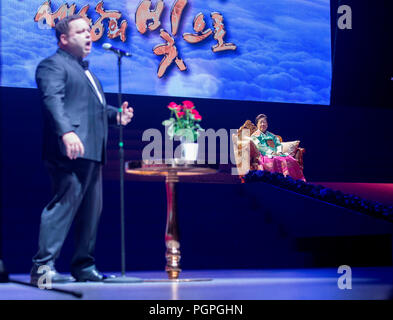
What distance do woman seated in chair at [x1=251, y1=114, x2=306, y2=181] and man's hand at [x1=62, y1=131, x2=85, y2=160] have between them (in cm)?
414

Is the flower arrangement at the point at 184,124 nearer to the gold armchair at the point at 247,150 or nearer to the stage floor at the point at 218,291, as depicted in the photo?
the stage floor at the point at 218,291

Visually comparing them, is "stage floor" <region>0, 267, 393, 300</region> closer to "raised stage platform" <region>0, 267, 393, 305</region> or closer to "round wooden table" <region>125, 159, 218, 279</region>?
"raised stage platform" <region>0, 267, 393, 305</region>

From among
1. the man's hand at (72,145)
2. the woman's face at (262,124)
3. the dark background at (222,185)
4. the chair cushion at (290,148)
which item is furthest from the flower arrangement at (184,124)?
the chair cushion at (290,148)

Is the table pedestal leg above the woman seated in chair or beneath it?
beneath

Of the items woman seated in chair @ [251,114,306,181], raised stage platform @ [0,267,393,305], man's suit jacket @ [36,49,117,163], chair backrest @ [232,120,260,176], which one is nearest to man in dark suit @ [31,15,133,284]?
man's suit jacket @ [36,49,117,163]

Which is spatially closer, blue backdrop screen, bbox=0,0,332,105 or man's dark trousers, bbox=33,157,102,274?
man's dark trousers, bbox=33,157,102,274

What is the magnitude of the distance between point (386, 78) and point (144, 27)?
3547 millimetres

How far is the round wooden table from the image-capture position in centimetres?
374

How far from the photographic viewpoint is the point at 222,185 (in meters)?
6.01

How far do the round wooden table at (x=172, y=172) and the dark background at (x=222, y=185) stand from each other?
1.42 metres
